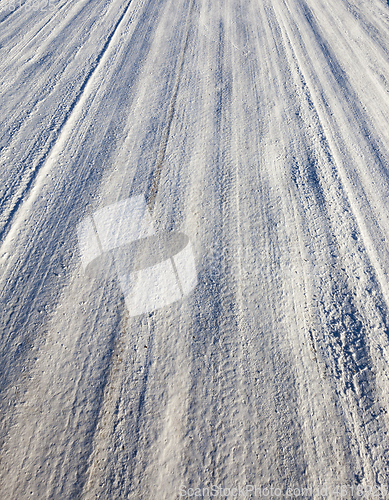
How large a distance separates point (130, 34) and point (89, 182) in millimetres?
4579

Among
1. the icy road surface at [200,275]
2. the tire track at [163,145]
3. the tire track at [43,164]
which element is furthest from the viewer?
the tire track at [163,145]

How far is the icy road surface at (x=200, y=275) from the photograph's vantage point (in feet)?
8.14

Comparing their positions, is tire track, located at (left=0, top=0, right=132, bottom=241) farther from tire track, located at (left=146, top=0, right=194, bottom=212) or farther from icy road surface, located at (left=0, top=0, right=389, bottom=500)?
tire track, located at (left=146, top=0, right=194, bottom=212)

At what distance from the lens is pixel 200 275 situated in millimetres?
3416

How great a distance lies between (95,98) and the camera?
5.51 m

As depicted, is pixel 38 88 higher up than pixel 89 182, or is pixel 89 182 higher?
pixel 38 88

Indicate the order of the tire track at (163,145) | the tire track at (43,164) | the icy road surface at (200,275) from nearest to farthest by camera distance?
the icy road surface at (200,275) < the tire track at (43,164) < the tire track at (163,145)

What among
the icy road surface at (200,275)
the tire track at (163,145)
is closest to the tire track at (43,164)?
the icy road surface at (200,275)

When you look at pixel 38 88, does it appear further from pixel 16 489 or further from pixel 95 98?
pixel 16 489

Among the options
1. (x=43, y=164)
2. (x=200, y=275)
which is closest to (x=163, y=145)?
(x=43, y=164)

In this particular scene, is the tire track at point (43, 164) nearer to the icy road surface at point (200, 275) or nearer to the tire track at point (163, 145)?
the icy road surface at point (200, 275)

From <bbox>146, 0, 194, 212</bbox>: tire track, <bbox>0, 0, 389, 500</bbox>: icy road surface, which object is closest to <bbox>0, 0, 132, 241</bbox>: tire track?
<bbox>0, 0, 389, 500</bbox>: icy road surface

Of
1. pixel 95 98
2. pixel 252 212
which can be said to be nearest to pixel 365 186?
pixel 252 212

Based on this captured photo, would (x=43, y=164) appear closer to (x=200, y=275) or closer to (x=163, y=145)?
(x=163, y=145)
